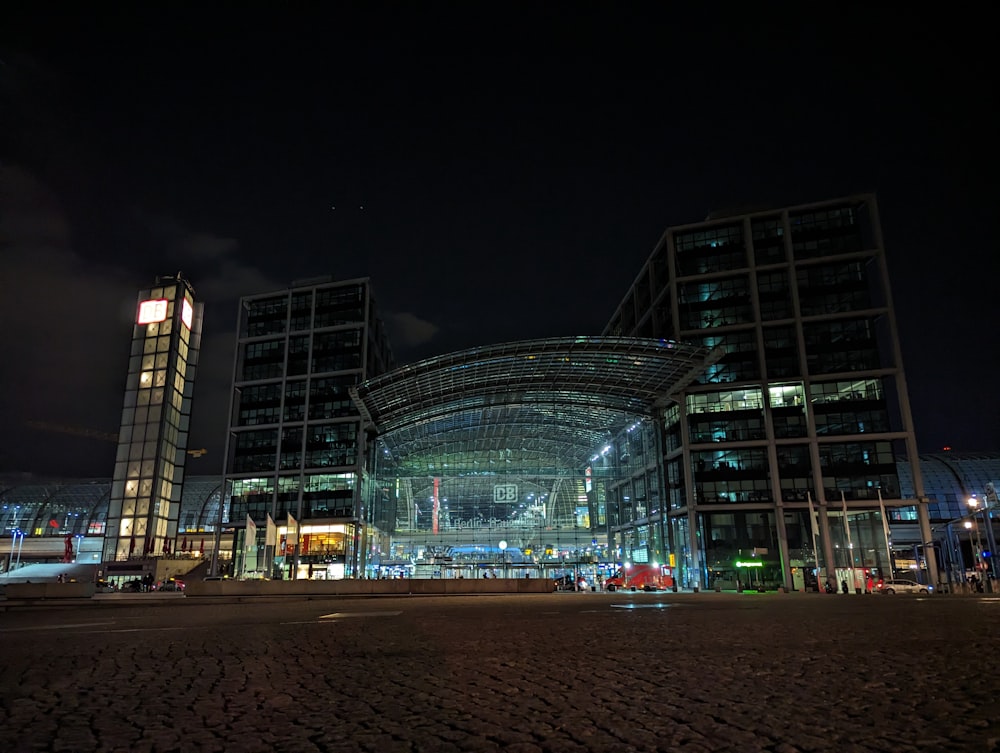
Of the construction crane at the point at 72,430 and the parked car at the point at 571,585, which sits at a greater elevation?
the construction crane at the point at 72,430

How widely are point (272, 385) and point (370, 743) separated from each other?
85059mm

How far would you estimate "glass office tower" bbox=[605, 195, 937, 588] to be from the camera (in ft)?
212

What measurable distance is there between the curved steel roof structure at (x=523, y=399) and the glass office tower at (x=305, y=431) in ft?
22.2

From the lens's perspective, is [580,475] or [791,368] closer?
[791,368]

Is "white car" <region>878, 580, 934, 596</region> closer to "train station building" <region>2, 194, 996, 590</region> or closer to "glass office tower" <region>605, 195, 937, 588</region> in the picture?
"train station building" <region>2, 194, 996, 590</region>

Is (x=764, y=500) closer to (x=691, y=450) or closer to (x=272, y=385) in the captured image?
(x=691, y=450)

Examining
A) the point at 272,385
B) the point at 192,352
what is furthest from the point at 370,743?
the point at 192,352

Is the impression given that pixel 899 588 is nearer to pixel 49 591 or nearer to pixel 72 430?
pixel 49 591

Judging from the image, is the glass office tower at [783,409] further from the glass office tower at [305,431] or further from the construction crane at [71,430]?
the construction crane at [71,430]

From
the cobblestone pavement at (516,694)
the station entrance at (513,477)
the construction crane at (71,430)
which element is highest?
the construction crane at (71,430)

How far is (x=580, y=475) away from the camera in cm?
8331

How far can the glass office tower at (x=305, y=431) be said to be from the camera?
76500 mm

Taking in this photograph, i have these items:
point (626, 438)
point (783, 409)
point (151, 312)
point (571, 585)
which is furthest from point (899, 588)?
point (151, 312)

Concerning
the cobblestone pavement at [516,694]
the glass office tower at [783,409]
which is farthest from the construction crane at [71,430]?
the cobblestone pavement at [516,694]
